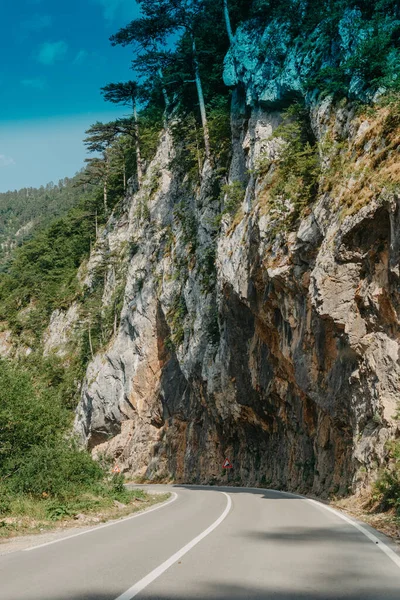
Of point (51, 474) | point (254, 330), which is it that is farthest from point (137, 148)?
point (51, 474)

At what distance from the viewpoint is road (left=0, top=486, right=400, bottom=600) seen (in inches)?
191

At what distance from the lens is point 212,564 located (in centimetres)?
617

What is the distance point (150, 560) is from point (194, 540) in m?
1.85

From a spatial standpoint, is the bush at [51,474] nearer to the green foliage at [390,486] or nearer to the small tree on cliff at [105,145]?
the green foliage at [390,486]

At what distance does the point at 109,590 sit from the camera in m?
4.92

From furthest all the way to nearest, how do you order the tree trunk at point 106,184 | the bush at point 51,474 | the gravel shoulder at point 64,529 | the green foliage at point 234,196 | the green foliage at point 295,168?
the tree trunk at point 106,184
the green foliage at point 234,196
the green foliage at point 295,168
the bush at point 51,474
the gravel shoulder at point 64,529

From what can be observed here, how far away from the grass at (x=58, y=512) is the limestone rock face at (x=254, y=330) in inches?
271

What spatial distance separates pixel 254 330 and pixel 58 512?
13.8 metres

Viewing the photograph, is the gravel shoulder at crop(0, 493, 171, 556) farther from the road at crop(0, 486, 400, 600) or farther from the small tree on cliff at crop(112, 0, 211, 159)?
the small tree on cliff at crop(112, 0, 211, 159)

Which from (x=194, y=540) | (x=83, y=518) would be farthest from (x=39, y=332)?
(x=194, y=540)

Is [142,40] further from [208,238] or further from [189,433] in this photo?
[189,433]

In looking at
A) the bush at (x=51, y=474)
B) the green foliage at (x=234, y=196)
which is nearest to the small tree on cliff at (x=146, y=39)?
the green foliage at (x=234, y=196)

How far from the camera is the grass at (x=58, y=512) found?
10539mm

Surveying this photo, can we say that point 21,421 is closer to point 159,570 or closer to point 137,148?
point 159,570
